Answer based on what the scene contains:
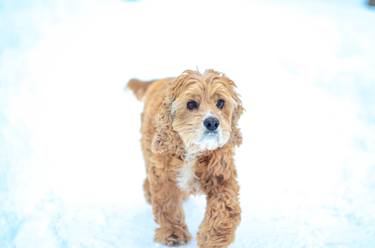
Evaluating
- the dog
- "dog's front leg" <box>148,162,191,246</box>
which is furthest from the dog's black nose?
"dog's front leg" <box>148,162,191,246</box>

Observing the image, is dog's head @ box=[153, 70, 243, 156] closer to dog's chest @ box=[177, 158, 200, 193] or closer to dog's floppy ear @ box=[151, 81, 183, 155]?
dog's floppy ear @ box=[151, 81, 183, 155]

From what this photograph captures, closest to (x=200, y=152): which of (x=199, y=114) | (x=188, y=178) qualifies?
(x=188, y=178)

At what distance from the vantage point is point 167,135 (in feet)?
15.3

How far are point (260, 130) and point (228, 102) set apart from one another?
10.0 ft

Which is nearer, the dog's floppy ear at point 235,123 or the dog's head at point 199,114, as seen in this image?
the dog's head at point 199,114

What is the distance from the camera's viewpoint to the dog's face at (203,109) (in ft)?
13.9

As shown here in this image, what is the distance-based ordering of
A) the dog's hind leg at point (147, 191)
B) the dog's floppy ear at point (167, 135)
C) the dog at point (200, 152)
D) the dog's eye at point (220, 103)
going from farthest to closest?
1. the dog's hind leg at point (147, 191)
2. the dog's floppy ear at point (167, 135)
3. the dog's eye at point (220, 103)
4. the dog at point (200, 152)

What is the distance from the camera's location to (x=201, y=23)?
1049 cm

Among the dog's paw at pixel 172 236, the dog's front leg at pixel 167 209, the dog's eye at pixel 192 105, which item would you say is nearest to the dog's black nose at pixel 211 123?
the dog's eye at pixel 192 105

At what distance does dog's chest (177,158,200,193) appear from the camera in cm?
466

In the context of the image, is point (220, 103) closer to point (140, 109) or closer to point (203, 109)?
point (203, 109)

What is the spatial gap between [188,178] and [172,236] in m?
0.69

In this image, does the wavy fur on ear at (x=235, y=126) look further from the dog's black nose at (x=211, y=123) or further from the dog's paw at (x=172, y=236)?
the dog's paw at (x=172, y=236)

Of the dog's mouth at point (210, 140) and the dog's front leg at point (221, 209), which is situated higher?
the dog's mouth at point (210, 140)
